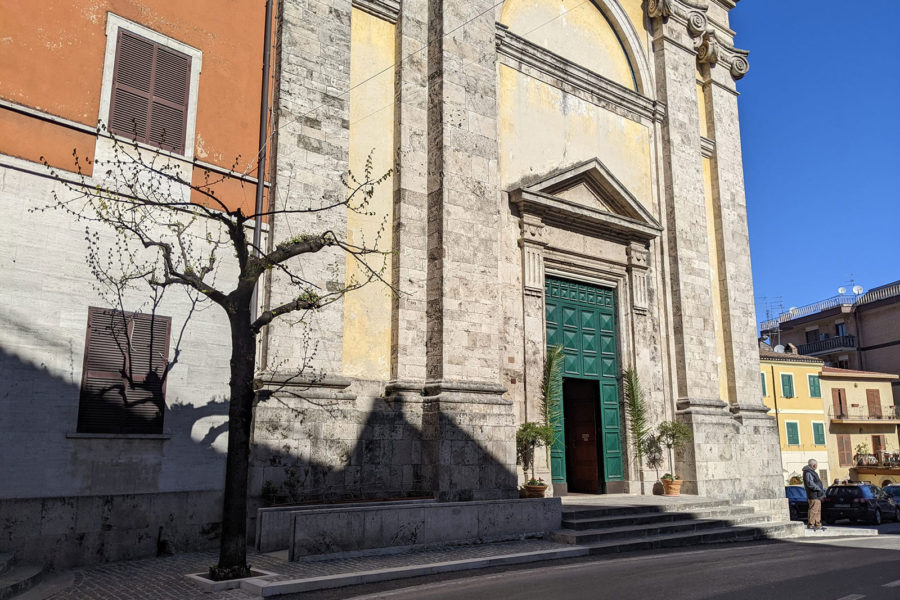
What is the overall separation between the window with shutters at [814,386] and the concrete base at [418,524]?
1276 inches

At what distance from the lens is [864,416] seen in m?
39.8

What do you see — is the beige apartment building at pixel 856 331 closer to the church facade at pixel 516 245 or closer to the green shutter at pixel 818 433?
the green shutter at pixel 818 433

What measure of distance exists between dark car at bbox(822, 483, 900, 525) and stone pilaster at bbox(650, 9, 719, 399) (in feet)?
28.5

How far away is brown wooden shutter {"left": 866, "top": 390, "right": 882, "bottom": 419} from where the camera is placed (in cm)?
4006

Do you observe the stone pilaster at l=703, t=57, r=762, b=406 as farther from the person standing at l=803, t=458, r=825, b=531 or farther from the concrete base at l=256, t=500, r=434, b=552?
the concrete base at l=256, t=500, r=434, b=552

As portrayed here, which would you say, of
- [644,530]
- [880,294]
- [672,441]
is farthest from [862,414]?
[644,530]

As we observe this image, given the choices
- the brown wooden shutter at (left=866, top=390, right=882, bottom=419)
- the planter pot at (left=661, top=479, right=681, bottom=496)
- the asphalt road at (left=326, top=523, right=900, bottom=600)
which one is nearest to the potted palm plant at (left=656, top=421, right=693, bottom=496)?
the planter pot at (left=661, top=479, right=681, bottom=496)

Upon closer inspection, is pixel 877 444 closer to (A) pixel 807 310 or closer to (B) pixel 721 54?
(A) pixel 807 310

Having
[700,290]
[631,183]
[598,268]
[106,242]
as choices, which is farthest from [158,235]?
[700,290]

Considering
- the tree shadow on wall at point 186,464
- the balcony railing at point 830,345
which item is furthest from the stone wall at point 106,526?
the balcony railing at point 830,345

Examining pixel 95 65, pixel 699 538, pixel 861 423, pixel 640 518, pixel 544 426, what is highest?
pixel 95 65

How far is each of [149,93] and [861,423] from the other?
136 ft

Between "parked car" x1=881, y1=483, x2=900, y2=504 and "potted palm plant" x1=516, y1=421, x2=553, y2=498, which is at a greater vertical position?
"potted palm plant" x1=516, y1=421, x2=553, y2=498

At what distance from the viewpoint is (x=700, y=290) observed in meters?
16.3
